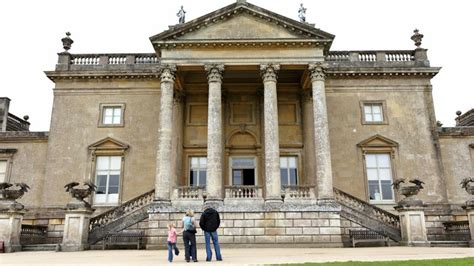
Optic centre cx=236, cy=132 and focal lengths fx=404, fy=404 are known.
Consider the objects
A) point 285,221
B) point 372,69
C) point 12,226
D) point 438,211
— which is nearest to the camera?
point 12,226

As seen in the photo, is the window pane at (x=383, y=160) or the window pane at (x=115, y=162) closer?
the window pane at (x=383, y=160)

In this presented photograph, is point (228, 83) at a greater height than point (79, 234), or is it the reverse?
point (228, 83)

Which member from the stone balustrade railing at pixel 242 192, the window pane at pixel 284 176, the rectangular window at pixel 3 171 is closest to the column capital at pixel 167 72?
the stone balustrade railing at pixel 242 192

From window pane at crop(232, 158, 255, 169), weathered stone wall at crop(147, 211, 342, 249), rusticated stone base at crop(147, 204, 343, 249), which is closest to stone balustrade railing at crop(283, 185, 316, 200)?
rusticated stone base at crop(147, 204, 343, 249)

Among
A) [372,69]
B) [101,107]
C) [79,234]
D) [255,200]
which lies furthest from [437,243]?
[101,107]

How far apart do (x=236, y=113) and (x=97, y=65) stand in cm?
984

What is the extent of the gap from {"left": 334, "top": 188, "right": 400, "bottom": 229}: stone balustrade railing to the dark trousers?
39.0 ft

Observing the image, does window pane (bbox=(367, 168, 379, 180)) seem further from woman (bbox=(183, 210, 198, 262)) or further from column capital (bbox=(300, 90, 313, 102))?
woman (bbox=(183, 210, 198, 262))

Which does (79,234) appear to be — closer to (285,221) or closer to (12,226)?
(12,226)

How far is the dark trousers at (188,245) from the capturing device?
11.8 m

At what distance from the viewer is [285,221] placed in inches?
780

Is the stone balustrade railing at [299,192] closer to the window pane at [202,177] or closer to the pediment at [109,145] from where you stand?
the window pane at [202,177]

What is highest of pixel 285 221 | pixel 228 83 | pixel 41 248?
pixel 228 83

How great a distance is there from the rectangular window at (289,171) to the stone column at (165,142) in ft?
25.5
